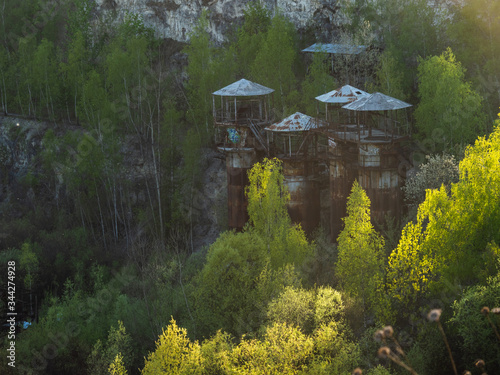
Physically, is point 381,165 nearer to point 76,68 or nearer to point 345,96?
point 345,96

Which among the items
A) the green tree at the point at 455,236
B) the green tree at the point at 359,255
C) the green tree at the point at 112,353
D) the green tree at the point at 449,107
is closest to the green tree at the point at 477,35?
the green tree at the point at 449,107

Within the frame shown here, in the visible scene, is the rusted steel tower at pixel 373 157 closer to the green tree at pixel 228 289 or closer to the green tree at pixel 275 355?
the green tree at pixel 228 289

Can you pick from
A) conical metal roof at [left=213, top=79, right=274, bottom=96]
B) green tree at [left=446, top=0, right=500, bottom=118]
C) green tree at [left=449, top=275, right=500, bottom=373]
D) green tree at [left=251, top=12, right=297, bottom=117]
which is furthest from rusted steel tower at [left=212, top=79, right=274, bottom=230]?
green tree at [left=449, top=275, right=500, bottom=373]

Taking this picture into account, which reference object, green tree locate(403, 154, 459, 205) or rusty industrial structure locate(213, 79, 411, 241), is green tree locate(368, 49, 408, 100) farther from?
green tree locate(403, 154, 459, 205)

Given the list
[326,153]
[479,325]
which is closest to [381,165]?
[326,153]

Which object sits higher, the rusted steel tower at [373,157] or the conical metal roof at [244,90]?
the conical metal roof at [244,90]

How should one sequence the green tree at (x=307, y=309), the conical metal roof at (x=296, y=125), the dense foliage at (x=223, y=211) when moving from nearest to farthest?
the dense foliage at (x=223, y=211) → the green tree at (x=307, y=309) → the conical metal roof at (x=296, y=125)
